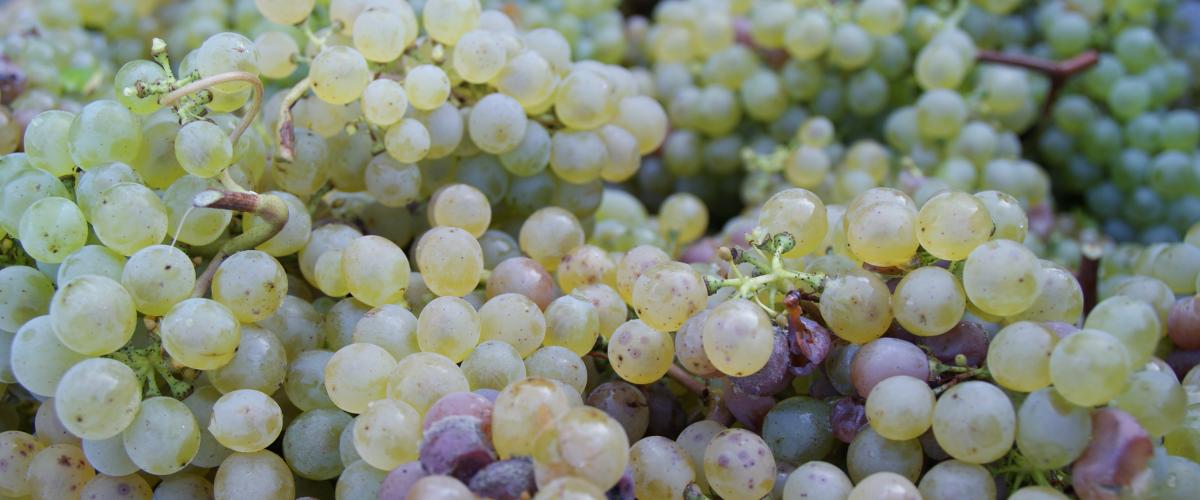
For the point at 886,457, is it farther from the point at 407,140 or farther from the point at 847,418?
the point at 407,140

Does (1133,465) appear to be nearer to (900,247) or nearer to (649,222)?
(900,247)

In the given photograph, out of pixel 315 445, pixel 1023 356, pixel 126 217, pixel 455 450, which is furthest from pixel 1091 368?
pixel 126 217

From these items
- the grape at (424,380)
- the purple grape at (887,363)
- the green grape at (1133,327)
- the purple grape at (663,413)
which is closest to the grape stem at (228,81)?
the grape at (424,380)

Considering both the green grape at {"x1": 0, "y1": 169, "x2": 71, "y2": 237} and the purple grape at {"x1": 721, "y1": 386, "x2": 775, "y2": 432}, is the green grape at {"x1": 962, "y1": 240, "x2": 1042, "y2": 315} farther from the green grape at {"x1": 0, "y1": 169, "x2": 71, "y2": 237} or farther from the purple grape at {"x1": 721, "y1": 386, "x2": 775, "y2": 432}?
the green grape at {"x1": 0, "y1": 169, "x2": 71, "y2": 237}

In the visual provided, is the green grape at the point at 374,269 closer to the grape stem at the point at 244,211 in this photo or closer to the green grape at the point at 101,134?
the grape stem at the point at 244,211

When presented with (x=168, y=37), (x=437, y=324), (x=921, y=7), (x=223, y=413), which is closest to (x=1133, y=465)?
(x=437, y=324)
